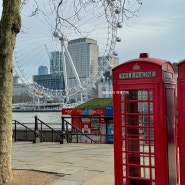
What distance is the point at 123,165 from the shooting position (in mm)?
5172

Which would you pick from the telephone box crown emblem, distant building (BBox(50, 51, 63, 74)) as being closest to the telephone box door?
the telephone box crown emblem

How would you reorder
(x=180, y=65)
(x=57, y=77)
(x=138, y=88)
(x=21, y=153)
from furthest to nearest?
(x=57, y=77), (x=21, y=153), (x=138, y=88), (x=180, y=65)

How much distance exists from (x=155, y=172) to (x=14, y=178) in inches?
115

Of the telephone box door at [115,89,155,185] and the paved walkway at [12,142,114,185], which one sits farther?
the paved walkway at [12,142,114,185]

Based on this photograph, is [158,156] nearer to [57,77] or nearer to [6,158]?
[6,158]

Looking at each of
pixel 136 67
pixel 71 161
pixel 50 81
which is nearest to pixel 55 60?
pixel 50 81

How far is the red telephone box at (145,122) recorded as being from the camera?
15.6ft

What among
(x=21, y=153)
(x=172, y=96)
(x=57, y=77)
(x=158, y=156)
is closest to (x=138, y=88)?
(x=172, y=96)

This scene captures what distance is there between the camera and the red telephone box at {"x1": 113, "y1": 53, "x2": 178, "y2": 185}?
477 centimetres

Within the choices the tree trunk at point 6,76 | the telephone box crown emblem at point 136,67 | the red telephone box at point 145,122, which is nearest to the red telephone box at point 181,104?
the red telephone box at point 145,122

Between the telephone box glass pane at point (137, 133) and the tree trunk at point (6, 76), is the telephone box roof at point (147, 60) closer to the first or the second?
the telephone box glass pane at point (137, 133)

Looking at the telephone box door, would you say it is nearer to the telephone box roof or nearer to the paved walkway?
the telephone box roof

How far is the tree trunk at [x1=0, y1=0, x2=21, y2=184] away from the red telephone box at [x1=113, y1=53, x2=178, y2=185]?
2214 millimetres

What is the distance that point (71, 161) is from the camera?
325 inches
